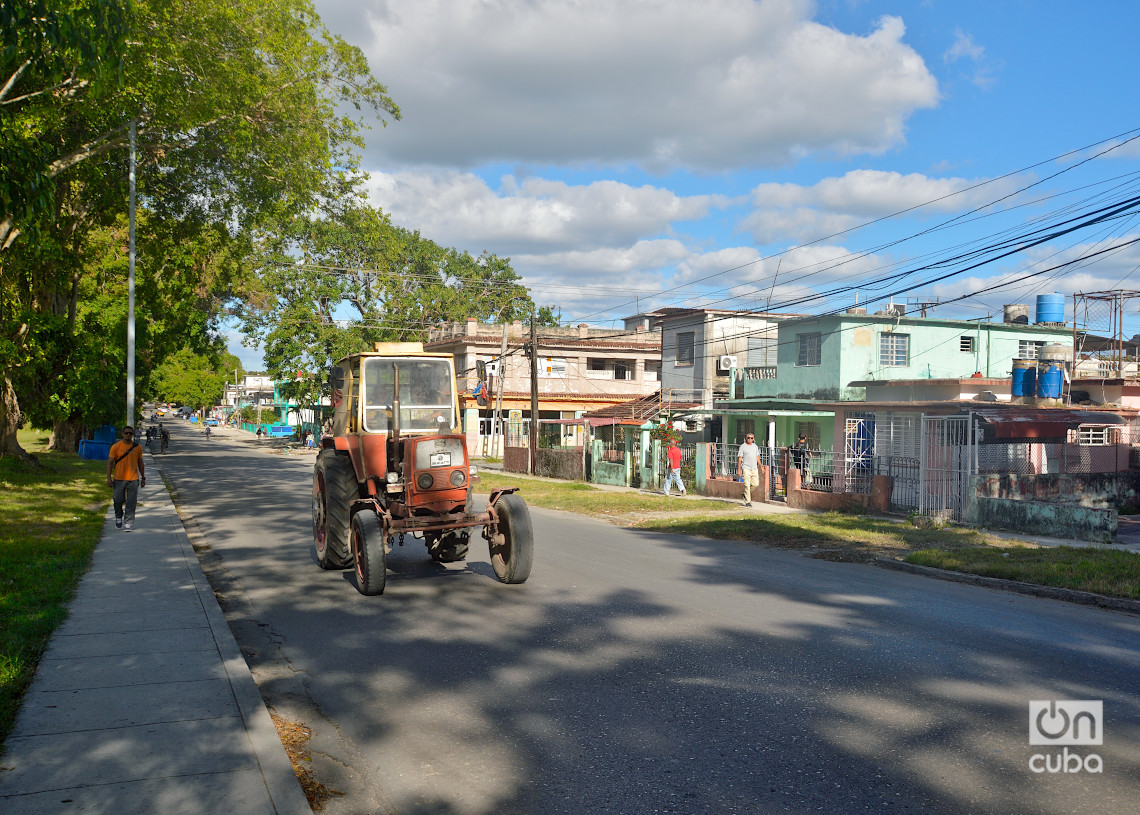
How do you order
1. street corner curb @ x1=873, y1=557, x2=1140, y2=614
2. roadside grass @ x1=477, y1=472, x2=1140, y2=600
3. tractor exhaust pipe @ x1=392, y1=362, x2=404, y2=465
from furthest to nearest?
roadside grass @ x1=477, y1=472, x2=1140, y2=600 → tractor exhaust pipe @ x1=392, y1=362, x2=404, y2=465 → street corner curb @ x1=873, y1=557, x2=1140, y2=614

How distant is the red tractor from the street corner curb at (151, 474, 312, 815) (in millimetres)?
1990

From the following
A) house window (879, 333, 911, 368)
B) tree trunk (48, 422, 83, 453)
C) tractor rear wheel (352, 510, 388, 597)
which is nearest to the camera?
tractor rear wheel (352, 510, 388, 597)

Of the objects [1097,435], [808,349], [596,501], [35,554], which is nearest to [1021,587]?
[35,554]

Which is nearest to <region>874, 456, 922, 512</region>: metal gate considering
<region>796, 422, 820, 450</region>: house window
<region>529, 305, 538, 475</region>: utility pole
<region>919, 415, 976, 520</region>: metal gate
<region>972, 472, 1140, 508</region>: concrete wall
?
<region>919, 415, 976, 520</region>: metal gate

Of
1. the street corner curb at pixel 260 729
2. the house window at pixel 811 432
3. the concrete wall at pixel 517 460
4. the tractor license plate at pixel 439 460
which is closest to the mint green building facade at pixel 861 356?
the house window at pixel 811 432

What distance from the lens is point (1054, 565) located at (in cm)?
1151

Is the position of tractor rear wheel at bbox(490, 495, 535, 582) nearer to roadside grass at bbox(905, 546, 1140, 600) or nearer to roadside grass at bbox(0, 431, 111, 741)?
roadside grass at bbox(0, 431, 111, 741)

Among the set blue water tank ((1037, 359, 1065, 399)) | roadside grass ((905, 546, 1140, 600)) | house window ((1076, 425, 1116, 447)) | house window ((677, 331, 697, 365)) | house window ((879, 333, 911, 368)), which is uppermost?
house window ((677, 331, 697, 365))

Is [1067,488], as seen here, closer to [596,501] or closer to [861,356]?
[861,356]

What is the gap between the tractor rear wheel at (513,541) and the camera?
9828 millimetres

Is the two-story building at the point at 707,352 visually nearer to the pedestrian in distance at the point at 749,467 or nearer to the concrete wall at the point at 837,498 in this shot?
the pedestrian in distance at the point at 749,467

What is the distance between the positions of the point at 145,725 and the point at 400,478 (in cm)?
493

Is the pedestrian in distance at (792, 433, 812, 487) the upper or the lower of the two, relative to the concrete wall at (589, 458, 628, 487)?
upper

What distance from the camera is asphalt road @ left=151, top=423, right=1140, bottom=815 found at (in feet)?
15.0
